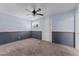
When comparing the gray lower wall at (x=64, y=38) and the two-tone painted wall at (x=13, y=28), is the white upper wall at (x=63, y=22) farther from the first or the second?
the two-tone painted wall at (x=13, y=28)

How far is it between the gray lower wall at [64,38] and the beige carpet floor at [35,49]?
3.2 inches

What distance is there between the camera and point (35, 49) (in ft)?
5.83

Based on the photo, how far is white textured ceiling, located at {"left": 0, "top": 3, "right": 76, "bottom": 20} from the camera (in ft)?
5.54

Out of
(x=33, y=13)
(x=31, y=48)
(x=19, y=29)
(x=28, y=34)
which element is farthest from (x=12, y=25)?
(x=31, y=48)

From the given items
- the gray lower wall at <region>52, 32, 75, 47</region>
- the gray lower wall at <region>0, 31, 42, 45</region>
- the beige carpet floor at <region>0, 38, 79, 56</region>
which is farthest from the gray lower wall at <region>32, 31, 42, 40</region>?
the gray lower wall at <region>52, 32, 75, 47</region>

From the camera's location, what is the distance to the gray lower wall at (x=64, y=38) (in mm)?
1775

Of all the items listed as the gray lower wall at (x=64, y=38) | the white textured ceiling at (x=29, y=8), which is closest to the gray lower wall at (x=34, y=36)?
the gray lower wall at (x=64, y=38)

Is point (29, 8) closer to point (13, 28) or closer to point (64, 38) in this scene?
point (13, 28)

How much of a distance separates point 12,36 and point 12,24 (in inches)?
9.6

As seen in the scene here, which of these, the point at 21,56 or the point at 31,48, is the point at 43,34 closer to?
the point at 31,48

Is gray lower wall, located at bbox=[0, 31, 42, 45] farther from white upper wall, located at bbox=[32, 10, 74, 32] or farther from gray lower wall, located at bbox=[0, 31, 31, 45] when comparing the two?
white upper wall, located at bbox=[32, 10, 74, 32]

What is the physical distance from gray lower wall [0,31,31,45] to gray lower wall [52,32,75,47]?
55 centimetres

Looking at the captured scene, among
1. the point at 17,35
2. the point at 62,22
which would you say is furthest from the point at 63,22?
the point at 17,35

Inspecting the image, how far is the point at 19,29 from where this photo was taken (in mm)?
1852
